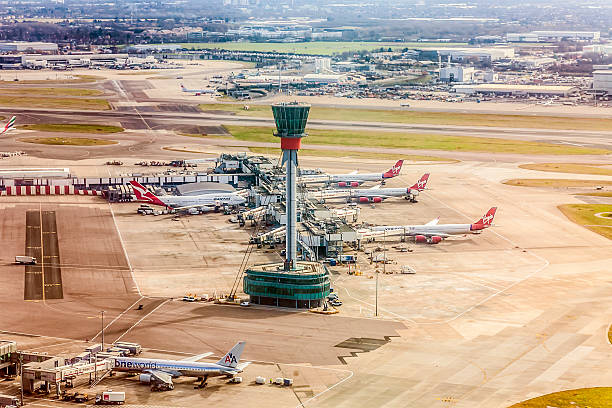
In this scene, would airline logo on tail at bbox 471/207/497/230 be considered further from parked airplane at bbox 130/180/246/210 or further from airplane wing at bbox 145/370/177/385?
airplane wing at bbox 145/370/177/385

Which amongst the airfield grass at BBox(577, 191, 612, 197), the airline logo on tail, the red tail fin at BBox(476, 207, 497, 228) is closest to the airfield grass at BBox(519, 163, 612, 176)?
the airfield grass at BBox(577, 191, 612, 197)

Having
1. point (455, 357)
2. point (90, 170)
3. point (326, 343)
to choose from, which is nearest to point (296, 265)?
point (326, 343)

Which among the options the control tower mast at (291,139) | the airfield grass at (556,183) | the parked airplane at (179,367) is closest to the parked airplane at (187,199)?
the control tower mast at (291,139)

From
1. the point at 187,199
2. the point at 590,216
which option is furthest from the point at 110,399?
the point at 590,216

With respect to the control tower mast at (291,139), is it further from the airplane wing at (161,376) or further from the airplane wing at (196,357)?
the airplane wing at (161,376)

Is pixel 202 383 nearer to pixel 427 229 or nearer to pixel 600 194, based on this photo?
pixel 427 229
